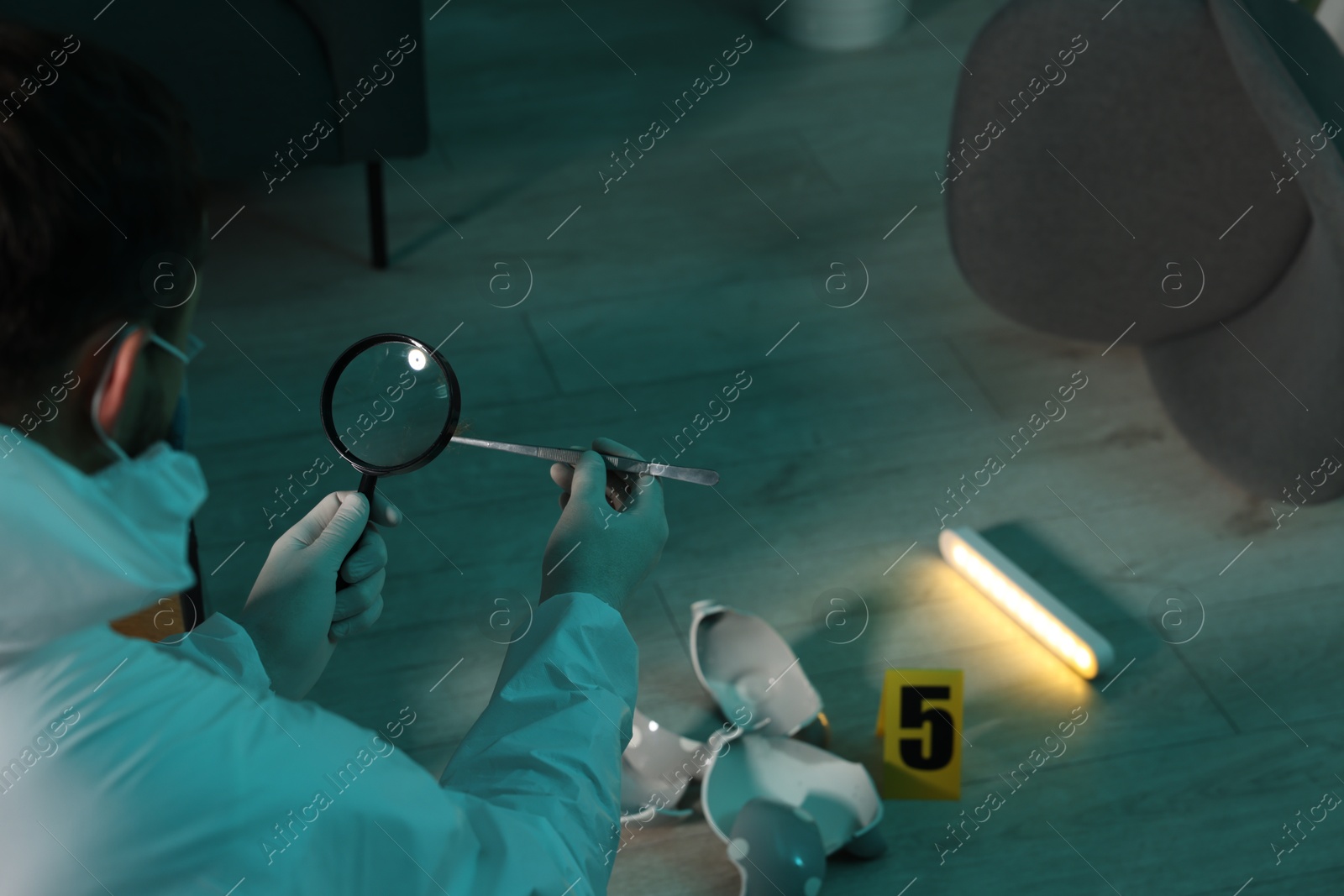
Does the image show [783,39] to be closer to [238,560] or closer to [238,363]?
[238,363]

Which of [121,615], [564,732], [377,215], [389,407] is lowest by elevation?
[377,215]

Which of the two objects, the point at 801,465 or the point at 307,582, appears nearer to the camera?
the point at 307,582

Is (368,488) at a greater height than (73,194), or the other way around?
(73,194)

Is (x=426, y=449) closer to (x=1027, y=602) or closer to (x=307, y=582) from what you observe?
(x=307, y=582)

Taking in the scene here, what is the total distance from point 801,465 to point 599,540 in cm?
87

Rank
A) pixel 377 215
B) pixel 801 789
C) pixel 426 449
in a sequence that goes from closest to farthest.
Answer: pixel 426 449
pixel 801 789
pixel 377 215

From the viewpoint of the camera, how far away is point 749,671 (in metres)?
1.59

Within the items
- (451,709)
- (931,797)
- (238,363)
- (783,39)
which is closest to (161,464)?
(451,709)

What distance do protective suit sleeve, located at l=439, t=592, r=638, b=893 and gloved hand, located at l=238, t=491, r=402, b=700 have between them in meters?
0.22

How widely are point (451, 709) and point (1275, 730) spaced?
104cm

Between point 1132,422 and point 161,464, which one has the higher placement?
point 161,464

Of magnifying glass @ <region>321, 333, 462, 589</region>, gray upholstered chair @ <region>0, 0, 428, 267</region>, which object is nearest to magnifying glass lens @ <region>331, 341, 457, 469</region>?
magnifying glass @ <region>321, 333, 462, 589</region>

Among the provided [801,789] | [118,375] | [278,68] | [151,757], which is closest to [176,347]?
[118,375]

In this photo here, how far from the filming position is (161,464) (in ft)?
2.20
